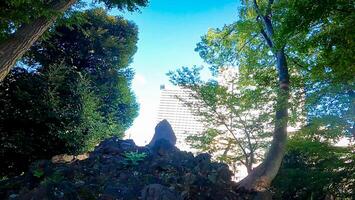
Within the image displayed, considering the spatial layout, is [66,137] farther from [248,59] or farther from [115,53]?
[248,59]

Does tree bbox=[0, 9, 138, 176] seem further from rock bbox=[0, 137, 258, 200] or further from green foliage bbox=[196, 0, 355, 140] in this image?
green foliage bbox=[196, 0, 355, 140]

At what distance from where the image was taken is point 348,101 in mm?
9078

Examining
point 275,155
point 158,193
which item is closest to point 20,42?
point 158,193

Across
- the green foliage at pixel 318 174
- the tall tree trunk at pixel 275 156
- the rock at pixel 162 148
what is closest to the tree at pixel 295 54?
the tall tree trunk at pixel 275 156

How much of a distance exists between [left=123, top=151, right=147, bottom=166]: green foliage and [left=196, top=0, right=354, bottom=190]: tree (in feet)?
11.7

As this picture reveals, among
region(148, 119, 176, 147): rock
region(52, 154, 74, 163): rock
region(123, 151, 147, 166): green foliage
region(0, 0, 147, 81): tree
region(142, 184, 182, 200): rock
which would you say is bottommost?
region(142, 184, 182, 200): rock

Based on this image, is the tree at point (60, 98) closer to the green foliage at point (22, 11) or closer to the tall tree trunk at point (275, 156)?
the green foliage at point (22, 11)

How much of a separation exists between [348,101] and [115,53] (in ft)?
36.7

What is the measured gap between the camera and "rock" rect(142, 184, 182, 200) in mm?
7375

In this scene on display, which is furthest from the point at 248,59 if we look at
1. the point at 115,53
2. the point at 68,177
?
the point at 68,177

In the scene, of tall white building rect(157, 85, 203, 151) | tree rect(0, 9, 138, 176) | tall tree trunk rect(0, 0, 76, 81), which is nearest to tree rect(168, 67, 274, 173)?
tall white building rect(157, 85, 203, 151)

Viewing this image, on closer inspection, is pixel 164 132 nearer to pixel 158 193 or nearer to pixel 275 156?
pixel 275 156

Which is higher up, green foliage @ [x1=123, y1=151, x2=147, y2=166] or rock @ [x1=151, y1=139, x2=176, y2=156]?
rock @ [x1=151, y1=139, x2=176, y2=156]

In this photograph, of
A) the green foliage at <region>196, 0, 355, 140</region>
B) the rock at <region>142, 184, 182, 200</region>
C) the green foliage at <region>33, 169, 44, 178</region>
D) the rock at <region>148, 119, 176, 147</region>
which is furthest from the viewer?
the rock at <region>148, 119, 176, 147</region>
